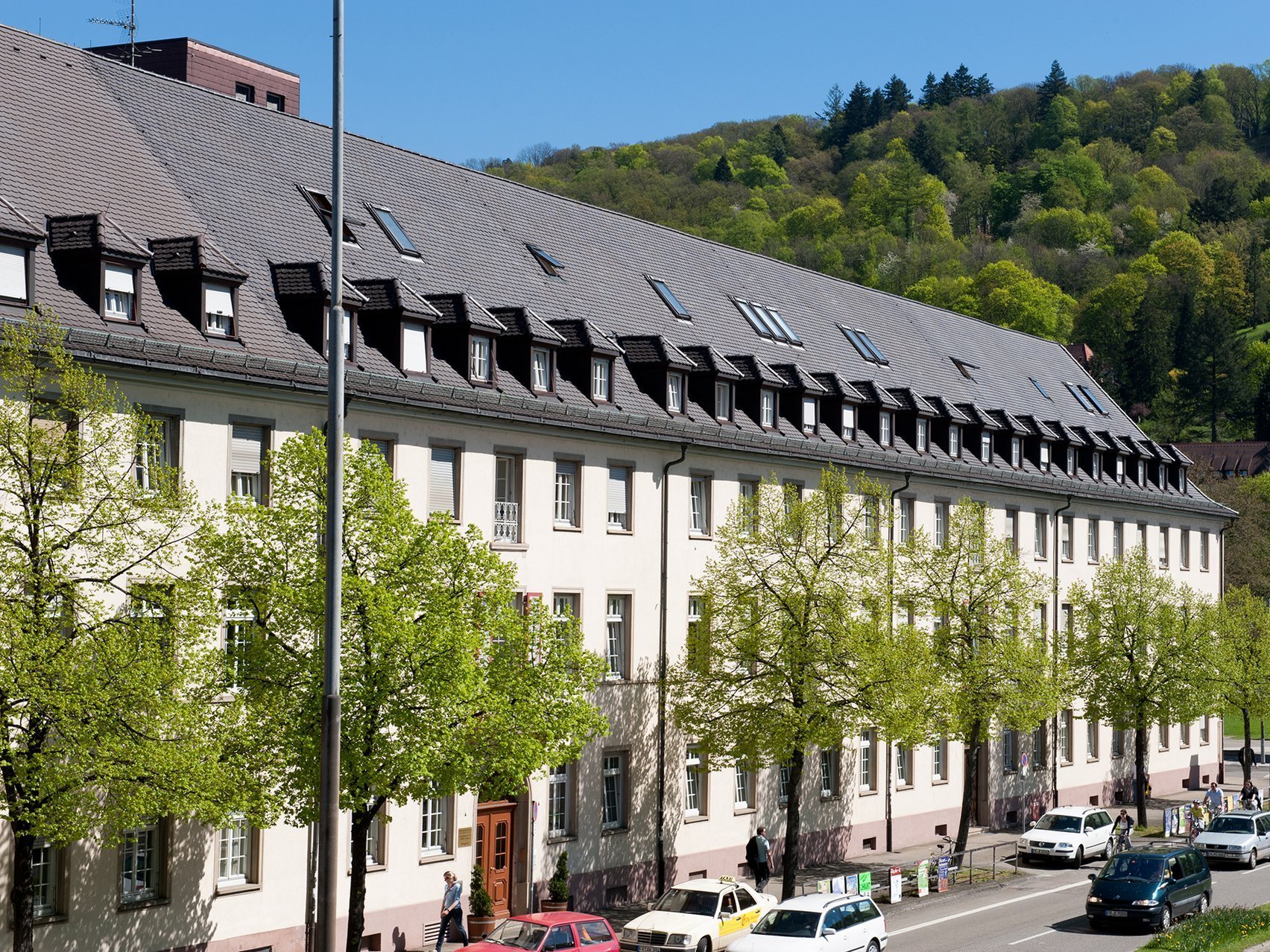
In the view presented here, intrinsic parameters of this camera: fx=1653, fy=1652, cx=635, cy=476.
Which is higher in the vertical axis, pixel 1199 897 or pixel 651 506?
pixel 651 506

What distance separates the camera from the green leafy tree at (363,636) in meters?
25.4

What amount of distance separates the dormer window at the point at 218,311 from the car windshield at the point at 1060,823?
2902 centimetres

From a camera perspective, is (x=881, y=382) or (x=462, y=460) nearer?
(x=462, y=460)

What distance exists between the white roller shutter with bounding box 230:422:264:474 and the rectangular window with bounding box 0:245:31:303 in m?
4.59

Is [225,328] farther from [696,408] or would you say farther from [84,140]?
[696,408]

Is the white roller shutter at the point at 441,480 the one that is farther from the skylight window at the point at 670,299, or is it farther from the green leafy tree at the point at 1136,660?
the green leafy tree at the point at 1136,660

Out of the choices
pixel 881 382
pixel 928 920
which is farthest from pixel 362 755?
pixel 881 382

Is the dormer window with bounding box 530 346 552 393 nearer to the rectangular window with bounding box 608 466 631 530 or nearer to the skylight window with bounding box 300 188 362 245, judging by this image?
the rectangular window with bounding box 608 466 631 530

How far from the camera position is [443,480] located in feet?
112

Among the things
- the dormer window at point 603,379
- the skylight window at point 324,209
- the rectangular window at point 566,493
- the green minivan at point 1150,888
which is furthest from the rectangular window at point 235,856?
the green minivan at point 1150,888

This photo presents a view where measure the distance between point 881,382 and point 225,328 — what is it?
2758 centimetres

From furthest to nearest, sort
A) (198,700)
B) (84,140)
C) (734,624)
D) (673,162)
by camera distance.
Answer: (673,162)
(734,624)
(84,140)
(198,700)

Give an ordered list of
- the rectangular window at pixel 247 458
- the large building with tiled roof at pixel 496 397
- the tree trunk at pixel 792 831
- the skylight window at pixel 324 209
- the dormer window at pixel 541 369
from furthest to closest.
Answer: the tree trunk at pixel 792 831 < the dormer window at pixel 541 369 < the skylight window at pixel 324 209 < the rectangular window at pixel 247 458 < the large building with tiled roof at pixel 496 397

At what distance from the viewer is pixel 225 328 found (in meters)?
29.7
